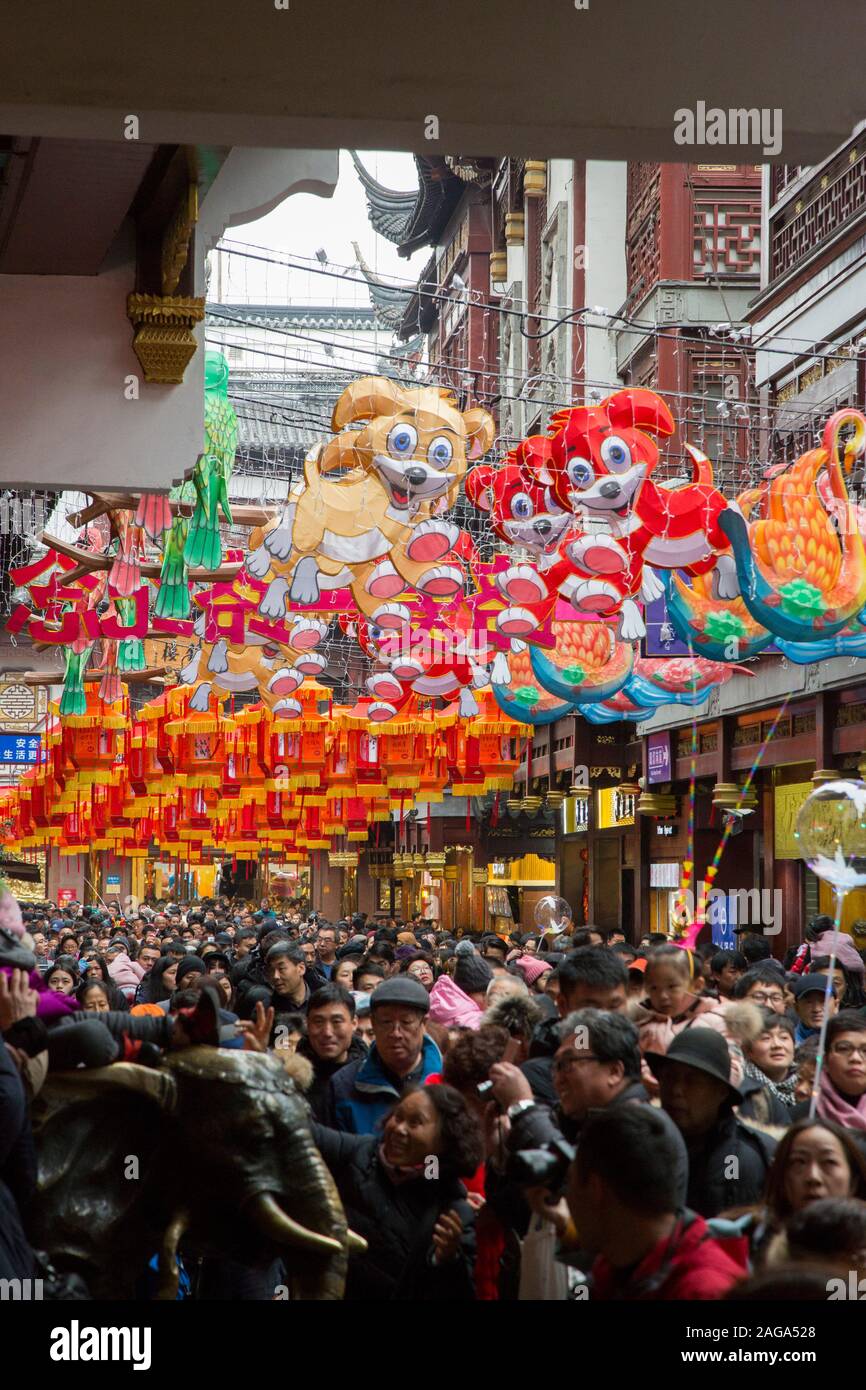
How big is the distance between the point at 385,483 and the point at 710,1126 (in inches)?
347

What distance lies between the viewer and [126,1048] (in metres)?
4.11

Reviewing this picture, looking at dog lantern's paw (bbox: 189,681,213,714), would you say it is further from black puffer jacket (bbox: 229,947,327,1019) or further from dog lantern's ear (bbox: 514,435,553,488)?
dog lantern's ear (bbox: 514,435,553,488)

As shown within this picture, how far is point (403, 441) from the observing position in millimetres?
12914

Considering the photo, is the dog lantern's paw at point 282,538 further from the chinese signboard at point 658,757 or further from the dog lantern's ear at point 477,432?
the chinese signboard at point 658,757

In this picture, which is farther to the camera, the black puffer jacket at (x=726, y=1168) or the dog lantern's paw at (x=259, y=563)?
the dog lantern's paw at (x=259, y=563)

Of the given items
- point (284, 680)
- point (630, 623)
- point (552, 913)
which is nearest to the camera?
point (630, 623)

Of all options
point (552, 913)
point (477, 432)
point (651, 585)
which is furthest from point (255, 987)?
point (552, 913)

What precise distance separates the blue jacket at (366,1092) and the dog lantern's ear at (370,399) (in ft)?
25.1

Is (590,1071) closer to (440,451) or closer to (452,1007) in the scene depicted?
(452,1007)

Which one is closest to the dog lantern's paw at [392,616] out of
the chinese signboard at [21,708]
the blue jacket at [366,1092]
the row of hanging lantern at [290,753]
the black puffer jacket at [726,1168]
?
the row of hanging lantern at [290,753]

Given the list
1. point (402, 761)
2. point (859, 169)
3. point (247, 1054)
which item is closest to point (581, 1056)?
point (247, 1054)

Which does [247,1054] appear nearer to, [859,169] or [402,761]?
[859,169]

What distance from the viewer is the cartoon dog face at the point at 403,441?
42.4 feet

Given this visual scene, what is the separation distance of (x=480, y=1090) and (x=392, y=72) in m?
3.14
